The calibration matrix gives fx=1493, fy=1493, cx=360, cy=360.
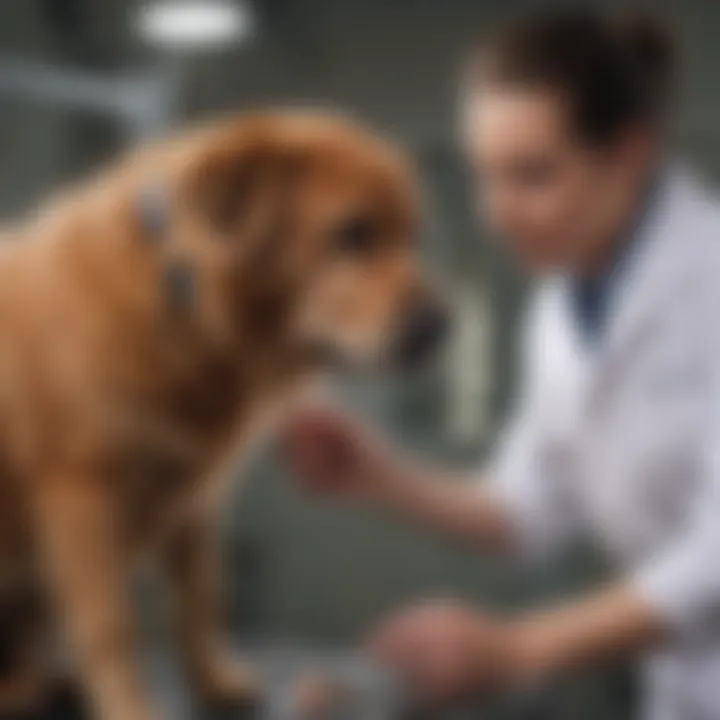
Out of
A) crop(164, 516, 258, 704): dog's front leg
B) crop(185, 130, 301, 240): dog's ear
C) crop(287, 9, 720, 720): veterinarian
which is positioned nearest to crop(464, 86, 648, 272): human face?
→ crop(287, 9, 720, 720): veterinarian

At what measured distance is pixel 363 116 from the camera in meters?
0.85

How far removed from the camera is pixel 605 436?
2.71 feet

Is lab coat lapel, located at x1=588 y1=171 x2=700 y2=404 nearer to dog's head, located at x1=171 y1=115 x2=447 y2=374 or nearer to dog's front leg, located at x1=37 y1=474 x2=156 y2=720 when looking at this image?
dog's head, located at x1=171 y1=115 x2=447 y2=374

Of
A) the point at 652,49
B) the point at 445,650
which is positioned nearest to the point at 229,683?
the point at 445,650

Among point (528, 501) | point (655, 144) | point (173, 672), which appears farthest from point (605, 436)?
point (173, 672)

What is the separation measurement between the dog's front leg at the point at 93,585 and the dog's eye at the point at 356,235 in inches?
→ 7.5

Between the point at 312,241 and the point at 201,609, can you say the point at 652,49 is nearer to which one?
the point at 312,241

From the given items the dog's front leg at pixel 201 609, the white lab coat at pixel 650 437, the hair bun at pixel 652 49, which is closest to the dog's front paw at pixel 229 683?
the dog's front leg at pixel 201 609

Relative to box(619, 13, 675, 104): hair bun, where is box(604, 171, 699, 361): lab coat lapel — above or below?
below

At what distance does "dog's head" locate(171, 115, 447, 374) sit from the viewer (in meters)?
0.81

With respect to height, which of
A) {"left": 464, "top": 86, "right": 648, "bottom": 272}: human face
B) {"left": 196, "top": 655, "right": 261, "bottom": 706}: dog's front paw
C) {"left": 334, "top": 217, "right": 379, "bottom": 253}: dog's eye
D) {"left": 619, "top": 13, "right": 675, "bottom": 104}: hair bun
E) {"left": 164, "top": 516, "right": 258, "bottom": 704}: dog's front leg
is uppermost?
{"left": 619, "top": 13, "right": 675, "bottom": 104}: hair bun

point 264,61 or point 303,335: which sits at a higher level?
point 264,61

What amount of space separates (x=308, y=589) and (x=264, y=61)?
31 cm

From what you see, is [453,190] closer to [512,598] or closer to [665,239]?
[665,239]
